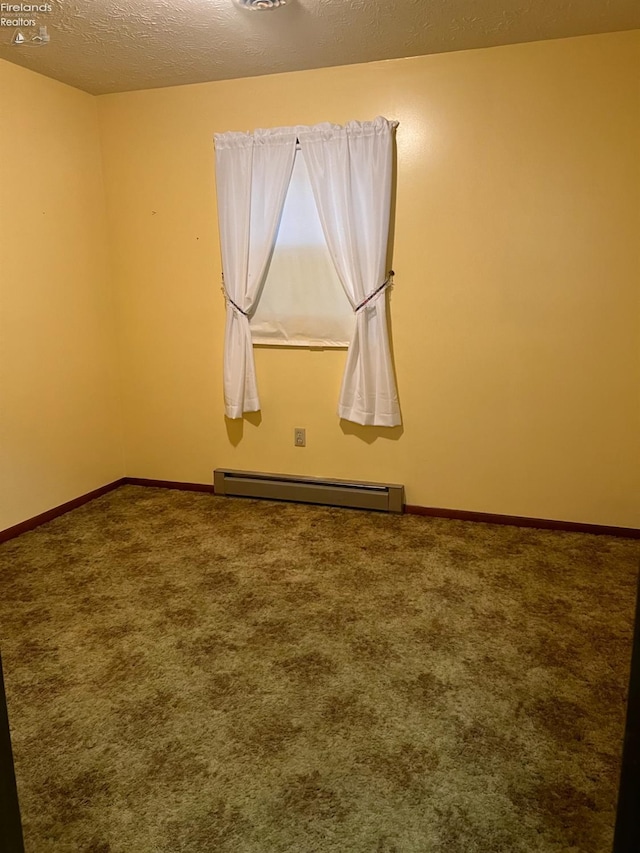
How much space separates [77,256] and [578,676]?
348 cm

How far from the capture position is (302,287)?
Answer: 342 cm

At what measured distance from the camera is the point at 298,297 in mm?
3447

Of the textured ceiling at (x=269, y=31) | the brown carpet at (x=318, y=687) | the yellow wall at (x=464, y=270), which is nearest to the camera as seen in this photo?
the brown carpet at (x=318, y=687)

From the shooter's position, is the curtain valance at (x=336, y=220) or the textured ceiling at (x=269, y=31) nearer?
the textured ceiling at (x=269, y=31)

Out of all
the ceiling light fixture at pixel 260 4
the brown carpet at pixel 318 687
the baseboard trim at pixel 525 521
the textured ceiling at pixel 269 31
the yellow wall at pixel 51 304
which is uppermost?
the textured ceiling at pixel 269 31

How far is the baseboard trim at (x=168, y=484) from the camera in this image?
12.9ft

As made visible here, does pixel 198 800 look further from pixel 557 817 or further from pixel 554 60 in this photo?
pixel 554 60

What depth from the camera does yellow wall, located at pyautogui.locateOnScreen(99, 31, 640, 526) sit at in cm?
290

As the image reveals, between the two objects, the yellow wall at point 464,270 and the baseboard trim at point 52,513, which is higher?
the yellow wall at point 464,270

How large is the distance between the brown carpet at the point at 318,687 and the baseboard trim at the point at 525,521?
71 mm

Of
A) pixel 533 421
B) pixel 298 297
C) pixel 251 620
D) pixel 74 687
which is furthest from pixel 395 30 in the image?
pixel 74 687

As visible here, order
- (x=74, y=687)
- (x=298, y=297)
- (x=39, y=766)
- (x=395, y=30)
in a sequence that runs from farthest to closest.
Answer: (x=298, y=297) < (x=395, y=30) < (x=74, y=687) < (x=39, y=766)

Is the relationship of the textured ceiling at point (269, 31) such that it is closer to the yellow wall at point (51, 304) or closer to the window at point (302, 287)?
the yellow wall at point (51, 304)

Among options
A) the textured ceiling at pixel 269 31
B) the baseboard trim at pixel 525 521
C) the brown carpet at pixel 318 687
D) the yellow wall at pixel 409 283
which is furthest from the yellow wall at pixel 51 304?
the baseboard trim at pixel 525 521
